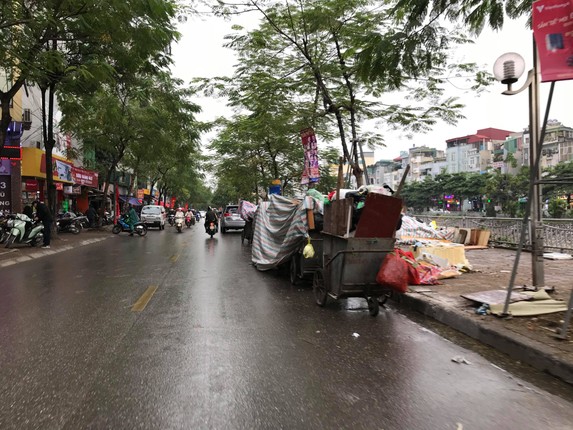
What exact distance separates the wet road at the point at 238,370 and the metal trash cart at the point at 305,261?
130 centimetres

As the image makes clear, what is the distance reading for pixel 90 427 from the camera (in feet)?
9.41

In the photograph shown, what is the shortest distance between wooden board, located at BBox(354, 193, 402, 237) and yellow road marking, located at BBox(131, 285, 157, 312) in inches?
130

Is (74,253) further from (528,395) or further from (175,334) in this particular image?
(528,395)

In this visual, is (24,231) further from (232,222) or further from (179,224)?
(232,222)

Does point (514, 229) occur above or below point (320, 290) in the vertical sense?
above

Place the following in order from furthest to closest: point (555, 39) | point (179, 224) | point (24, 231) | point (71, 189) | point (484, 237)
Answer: point (71, 189) < point (179, 224) < point (24, 231) < point (484, 237) < point (555, 39)

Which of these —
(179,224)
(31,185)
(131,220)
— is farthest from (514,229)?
(31,185)

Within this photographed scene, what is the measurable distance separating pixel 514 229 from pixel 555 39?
1020 centimetres

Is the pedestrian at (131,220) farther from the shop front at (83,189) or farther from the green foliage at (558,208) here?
the green foliage at (558,208)

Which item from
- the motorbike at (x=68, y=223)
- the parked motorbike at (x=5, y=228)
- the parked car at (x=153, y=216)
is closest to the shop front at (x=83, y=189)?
the parked car at (x=153, y=216)

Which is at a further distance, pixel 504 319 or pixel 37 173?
pixel 37 173

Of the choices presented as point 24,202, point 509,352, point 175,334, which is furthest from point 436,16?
point 24,202

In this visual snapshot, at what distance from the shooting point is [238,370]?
3.92 m

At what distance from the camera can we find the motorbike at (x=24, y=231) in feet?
48.7
